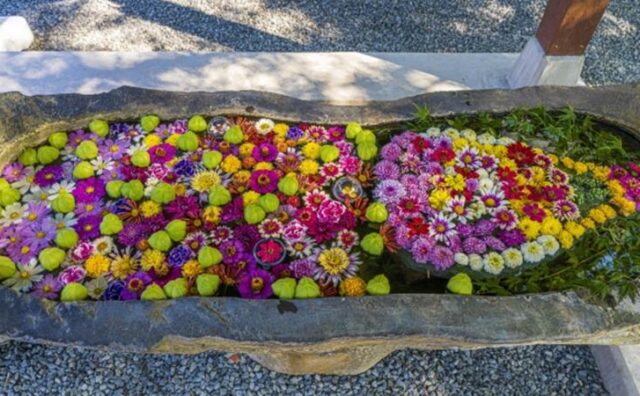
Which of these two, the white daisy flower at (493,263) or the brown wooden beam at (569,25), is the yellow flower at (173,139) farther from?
the brown wooden beam at (569,25)

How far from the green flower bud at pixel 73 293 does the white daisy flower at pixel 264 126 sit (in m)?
1.03

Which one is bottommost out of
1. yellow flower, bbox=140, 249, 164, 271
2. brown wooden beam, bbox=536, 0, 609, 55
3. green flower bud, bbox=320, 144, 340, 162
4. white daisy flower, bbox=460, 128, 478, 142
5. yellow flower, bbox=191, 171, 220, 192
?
yellow flower, bbox=140, 249, 164, 271

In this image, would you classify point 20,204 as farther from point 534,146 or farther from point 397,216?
point 534,146

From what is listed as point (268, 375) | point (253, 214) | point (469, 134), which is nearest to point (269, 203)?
point (253, 214)

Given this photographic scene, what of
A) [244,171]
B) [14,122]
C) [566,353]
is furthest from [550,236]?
[14,122]

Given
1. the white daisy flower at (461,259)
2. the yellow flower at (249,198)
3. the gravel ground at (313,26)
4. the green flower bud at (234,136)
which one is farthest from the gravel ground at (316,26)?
the white daisy flower at (461,259)

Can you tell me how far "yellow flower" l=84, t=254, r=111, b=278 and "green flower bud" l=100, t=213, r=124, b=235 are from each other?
12 cm

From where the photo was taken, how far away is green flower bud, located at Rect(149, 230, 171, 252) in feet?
6.38

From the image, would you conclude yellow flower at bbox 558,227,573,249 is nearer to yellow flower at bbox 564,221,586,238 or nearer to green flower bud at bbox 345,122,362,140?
yellow flower at bbox 564,221,586,238

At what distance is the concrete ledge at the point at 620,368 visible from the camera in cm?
231

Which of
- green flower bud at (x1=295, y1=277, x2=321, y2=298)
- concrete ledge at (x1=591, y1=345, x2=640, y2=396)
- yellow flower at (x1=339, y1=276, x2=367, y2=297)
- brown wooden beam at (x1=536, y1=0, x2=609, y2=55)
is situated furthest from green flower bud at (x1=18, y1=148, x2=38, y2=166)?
brown wooden beam at (x1=536, y1=0, x2=609, y2=55)

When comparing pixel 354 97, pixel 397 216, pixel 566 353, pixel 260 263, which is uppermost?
pixel 397 216

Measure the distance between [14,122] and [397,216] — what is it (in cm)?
171

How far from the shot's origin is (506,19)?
482cm
